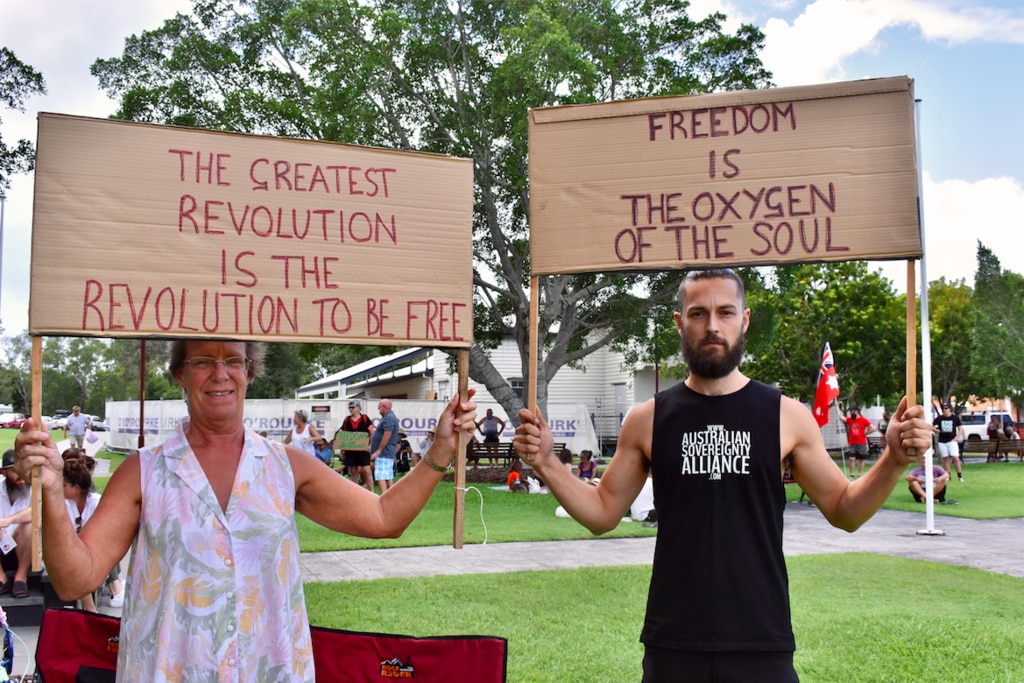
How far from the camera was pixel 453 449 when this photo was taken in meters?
2.87

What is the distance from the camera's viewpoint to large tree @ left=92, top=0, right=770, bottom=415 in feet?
62.2

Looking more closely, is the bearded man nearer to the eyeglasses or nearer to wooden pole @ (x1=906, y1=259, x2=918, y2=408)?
wooden pole @ (x1=906, y1=259, x2=918, y2=408)

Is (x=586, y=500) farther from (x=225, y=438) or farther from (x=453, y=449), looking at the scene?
(x=225, y=438)

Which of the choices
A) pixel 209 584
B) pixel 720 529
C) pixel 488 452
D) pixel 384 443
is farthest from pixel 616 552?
pixel 488 452

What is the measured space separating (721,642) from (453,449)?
1.00 meters

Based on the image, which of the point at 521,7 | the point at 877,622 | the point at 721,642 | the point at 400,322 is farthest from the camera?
the point at 521,7

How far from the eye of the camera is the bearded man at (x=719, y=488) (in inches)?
103

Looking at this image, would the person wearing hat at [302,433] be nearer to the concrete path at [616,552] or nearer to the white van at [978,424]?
the concrete path at [616,552]

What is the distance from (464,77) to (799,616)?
15938 millimetres

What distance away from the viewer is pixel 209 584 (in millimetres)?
2393

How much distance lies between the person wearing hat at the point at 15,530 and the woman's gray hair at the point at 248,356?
5458 mm

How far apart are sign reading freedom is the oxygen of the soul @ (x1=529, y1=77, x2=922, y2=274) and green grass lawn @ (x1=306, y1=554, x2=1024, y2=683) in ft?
11.5

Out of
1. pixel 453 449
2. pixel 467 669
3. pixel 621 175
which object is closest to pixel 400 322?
pixel 453 449

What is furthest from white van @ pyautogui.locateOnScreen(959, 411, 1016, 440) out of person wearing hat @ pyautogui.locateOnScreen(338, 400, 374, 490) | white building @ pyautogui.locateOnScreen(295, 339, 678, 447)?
person wearing hat @ pyautogui.locateOnScreen(338, 400, 374, 490)
